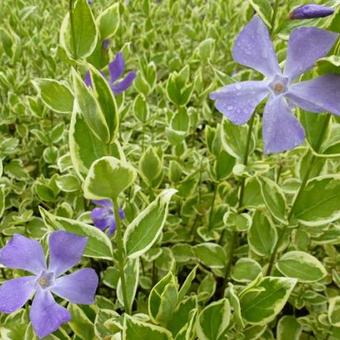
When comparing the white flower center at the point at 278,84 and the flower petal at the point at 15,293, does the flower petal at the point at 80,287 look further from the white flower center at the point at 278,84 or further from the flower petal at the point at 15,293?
the white flower center at the point at 278,84

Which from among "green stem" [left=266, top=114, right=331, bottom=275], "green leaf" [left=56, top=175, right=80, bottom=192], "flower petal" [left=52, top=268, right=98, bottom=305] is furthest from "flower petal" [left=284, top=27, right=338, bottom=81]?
"green leaf" [left=56, top=175, right=80, bottom=192]

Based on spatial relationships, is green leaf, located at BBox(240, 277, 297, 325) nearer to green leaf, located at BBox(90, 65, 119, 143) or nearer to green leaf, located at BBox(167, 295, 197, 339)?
green leaf, located at BBox(167, 295, 197, 339)

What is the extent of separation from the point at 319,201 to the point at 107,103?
Answer: 1.67 ft

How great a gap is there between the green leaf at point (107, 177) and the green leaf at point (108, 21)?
566mm

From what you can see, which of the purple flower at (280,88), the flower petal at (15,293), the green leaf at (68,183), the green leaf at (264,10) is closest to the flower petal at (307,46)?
the purple flower at (280,88)

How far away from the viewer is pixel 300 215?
106 centimetres

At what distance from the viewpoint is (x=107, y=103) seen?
74 centimetres

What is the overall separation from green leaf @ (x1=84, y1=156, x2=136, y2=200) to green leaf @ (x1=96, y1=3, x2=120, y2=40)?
566mm

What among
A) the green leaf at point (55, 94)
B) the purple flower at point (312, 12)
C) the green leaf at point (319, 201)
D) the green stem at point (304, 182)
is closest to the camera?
the purple flower at point (312, 12)

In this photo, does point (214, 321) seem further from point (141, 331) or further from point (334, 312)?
point (334, 312)

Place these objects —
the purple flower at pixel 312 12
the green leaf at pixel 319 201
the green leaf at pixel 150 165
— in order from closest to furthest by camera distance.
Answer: the purple flower at pixel 312 12 < the green leaf at pixel 319 201 < the green leaf at pixel 150 165

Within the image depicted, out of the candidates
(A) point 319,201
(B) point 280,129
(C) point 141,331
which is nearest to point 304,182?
(A) point 319,201

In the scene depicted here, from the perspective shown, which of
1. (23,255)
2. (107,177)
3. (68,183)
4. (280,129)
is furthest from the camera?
(68,183)

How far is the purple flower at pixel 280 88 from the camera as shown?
0.78 m
